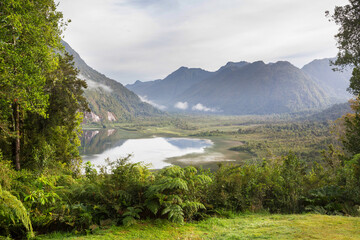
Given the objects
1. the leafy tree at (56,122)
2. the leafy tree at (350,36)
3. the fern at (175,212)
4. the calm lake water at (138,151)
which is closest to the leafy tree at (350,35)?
the leafy tree at (350,36)

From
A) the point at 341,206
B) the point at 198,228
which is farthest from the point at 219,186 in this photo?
the point at 341,206

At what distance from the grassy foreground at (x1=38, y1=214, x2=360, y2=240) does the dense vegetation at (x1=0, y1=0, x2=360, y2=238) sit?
0.28 metres

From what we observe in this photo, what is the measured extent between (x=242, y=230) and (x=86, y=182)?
174 inches

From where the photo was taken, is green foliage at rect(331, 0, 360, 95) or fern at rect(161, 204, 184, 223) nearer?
fern at rect(161, 204, 184, 223)

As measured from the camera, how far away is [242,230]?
223 inches

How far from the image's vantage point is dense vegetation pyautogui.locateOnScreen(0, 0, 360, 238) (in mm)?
5230

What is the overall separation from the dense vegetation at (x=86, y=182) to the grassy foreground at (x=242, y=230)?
0.28m

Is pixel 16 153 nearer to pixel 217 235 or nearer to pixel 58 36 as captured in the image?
pixel 58 36

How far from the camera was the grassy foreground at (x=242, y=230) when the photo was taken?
4.99m

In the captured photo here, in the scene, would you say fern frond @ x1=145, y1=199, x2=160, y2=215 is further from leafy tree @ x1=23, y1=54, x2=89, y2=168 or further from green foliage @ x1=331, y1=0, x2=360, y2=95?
green foliage @ x1=331, y1=0, x2=360, y2=95

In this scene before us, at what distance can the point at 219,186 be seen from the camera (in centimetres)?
765

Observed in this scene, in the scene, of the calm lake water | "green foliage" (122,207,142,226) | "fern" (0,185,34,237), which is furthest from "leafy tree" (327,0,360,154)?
the calm lake water

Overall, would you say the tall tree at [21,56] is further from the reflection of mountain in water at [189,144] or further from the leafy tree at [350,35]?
the reflection of mountain in water at [189,144]

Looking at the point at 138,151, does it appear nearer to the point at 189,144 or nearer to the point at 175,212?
the point at 189,144
